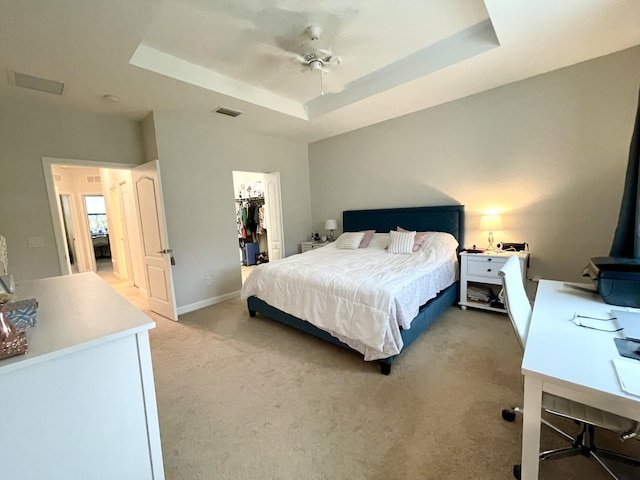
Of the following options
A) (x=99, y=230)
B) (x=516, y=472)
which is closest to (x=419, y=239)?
(x=516, y=472)

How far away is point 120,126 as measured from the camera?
3498mm

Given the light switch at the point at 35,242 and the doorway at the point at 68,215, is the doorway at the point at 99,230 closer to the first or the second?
the doorway at the point at 68,215

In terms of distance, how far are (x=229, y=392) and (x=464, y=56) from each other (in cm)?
358

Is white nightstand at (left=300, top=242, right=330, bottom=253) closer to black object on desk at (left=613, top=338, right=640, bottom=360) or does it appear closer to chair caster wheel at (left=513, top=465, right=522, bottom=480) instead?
chair caster wheel at (left=513, top=465, right=522, bottom=480)

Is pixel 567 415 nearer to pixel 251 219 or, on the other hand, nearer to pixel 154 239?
pixel 154 239

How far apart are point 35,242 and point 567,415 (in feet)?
15.3

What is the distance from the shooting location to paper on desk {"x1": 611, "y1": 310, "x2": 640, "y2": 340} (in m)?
1.10

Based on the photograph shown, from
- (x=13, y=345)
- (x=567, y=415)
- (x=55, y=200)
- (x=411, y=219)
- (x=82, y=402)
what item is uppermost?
(x=55, y=200)

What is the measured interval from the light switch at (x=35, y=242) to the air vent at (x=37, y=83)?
60.9 inches

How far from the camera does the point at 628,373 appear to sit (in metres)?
0.86

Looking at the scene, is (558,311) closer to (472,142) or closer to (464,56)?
(464,56)

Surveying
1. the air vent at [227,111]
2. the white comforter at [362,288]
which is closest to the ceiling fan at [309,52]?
the air vent at [227,111]

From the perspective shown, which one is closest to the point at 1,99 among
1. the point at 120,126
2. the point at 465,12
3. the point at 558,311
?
the point at 120,126

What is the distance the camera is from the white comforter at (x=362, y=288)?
2.09m
